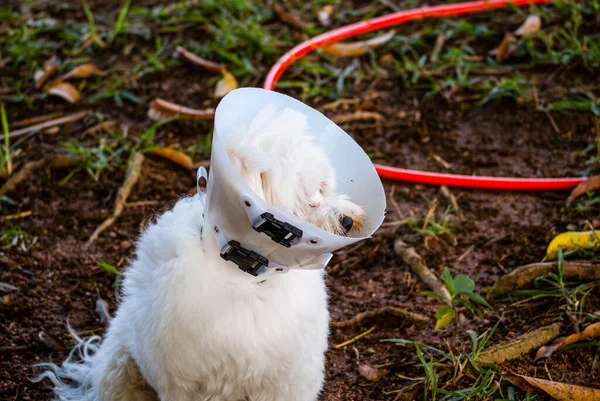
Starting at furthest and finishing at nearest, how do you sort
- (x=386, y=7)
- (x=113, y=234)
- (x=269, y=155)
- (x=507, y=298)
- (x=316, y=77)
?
1. (x=386, y=7)
2. (x=316, y=77)
3. (x=113, y=234)
4. (x=507, y=298)
5. (x=269, y=155)

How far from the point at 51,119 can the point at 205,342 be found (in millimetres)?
2703

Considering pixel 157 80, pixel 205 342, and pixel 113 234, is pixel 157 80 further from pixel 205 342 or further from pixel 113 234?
pixel 205 342

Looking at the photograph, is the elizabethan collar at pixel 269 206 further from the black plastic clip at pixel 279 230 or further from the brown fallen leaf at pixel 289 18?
the brown fallen leaf at pixel 289 18

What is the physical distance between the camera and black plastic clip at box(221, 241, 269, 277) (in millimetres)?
1936

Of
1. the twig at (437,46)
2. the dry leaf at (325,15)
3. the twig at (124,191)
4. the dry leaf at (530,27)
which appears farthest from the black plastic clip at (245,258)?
the dry leaf at (325,15)

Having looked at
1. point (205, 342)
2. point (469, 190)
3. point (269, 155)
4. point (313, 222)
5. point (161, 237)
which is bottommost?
point (469, 190)

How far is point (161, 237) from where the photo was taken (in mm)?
2170

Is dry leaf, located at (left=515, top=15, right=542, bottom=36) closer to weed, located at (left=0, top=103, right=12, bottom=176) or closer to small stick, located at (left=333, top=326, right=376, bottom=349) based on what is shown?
small stick, located at (left=333, top=326, right=376, bottom=349)

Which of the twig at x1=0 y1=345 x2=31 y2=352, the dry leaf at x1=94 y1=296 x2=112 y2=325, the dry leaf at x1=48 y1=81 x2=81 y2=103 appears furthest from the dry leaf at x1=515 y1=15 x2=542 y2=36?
the twig at x1=0 y1=345 x2=31 y2=352

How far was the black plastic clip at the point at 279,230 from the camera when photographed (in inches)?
70.0

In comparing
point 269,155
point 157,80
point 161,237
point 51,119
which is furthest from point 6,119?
point 269,155

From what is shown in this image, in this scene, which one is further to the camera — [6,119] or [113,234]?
[6,119]

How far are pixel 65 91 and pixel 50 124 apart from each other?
335 millimetres

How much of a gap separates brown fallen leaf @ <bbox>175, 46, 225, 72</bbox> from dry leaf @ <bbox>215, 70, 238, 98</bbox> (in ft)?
0.34
